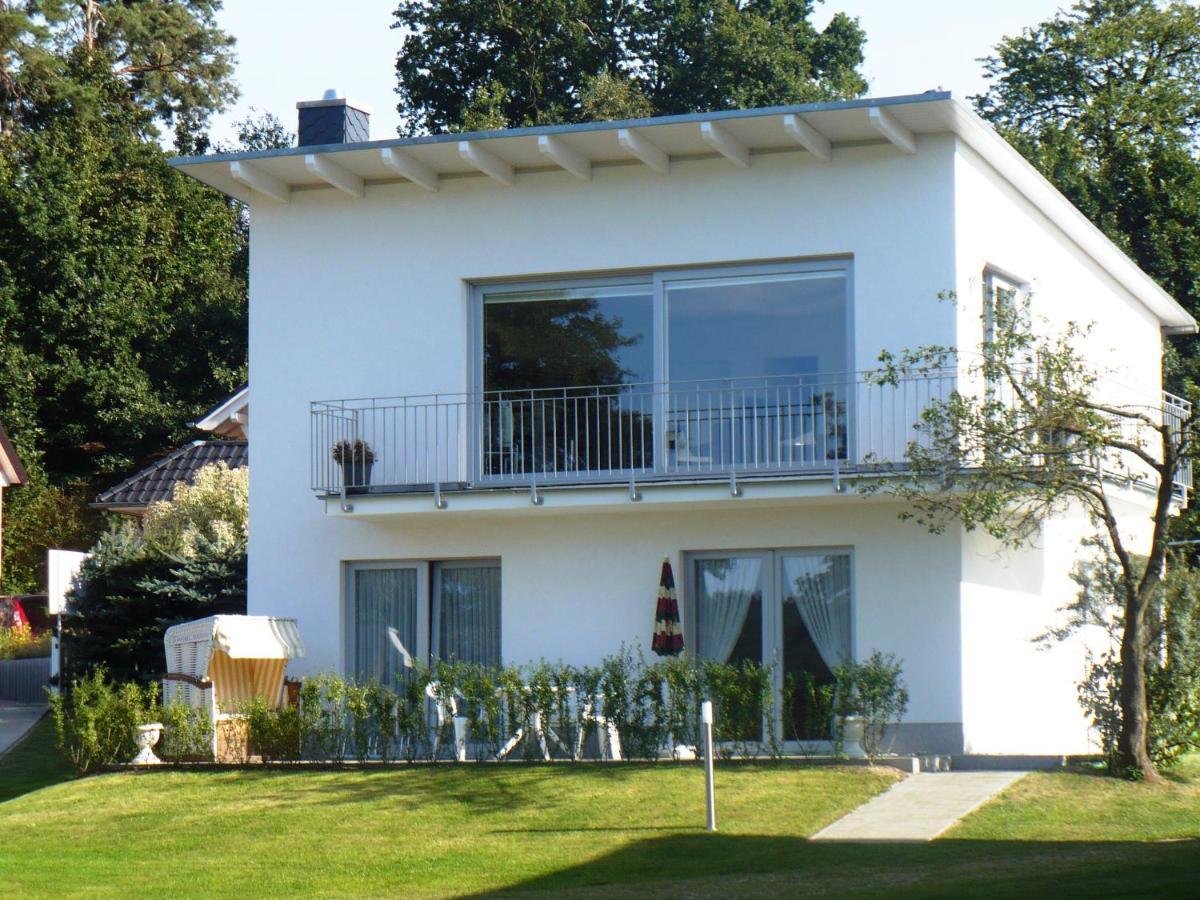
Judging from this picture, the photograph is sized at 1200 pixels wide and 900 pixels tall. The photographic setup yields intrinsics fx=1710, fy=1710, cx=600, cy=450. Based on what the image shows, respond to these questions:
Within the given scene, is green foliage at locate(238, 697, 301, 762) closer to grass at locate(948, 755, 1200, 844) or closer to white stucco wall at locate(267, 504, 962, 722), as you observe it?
white stucco wall at locate(267, 504, 962, 722)

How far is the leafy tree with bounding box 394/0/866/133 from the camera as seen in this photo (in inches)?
1527

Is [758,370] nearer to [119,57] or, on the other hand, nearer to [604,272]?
[604,272]

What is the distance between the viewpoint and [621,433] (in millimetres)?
17703

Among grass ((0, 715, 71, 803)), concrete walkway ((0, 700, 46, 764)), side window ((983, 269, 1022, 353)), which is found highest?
side window ((983, 269, 1022, 353))

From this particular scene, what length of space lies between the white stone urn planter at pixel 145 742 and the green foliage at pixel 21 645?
1287 cm

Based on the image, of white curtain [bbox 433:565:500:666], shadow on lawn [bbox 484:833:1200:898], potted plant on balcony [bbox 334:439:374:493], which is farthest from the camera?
Answer: white curtain [bbox 433:565:500:666]

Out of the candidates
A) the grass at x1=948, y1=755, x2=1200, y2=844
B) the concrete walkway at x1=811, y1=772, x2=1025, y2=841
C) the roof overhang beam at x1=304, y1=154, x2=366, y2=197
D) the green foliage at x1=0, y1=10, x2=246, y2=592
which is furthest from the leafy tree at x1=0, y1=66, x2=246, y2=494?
the grass at x1=948, y1=755, x2=1200, y2=844

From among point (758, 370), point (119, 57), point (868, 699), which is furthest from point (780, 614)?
point (119, 57)

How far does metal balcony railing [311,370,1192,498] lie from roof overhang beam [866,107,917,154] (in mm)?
2255

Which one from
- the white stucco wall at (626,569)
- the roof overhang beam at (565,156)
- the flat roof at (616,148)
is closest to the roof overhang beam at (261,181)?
the flat roof at (616,148)

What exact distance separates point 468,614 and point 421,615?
0.50 meters

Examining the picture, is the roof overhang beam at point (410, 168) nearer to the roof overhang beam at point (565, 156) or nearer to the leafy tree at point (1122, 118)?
the roof overhang beam at point (565, 156)

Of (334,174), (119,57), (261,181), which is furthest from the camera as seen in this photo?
(119,57)

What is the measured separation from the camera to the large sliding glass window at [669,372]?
17109mm
